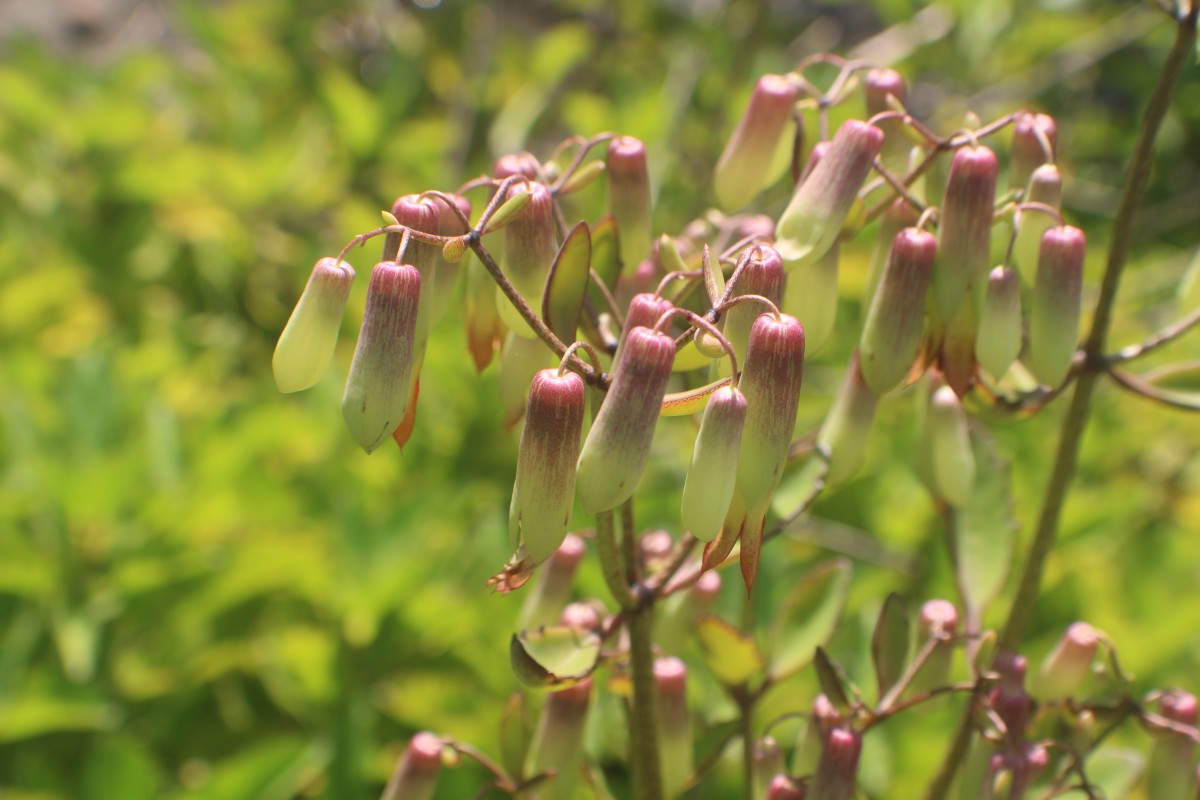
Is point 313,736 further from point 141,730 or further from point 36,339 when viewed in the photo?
point 36,339

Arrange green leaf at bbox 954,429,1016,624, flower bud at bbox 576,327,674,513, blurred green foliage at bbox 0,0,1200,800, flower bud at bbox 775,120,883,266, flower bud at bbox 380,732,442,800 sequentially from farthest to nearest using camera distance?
blurred green foliage at bbox 0,0,1200,800, green leaf at bbox 954,429,1016,624, flower bud at bbox 380,732,442,800, flower bud at bbox 775,120,883,266, flower bud at bbox 576,327,674,513

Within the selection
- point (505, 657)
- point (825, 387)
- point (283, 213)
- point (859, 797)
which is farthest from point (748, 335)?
point (283, 213)

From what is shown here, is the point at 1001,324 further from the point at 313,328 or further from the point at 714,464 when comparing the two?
the point at 313,328

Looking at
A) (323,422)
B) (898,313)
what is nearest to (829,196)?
(898,313)

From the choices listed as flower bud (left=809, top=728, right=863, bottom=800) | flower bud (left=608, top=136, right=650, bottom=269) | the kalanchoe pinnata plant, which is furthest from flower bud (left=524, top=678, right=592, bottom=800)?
flower bud (left=608, top=136, right=650, bottom=269)

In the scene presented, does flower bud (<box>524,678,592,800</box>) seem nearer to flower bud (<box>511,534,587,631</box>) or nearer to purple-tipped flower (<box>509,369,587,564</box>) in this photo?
flower bud (<box>511,534,587,631</box>)

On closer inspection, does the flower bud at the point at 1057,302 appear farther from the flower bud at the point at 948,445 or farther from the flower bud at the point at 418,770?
the flower bud at the point at 418,770
